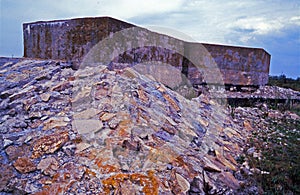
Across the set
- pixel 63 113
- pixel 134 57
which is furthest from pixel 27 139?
pixel 134 57

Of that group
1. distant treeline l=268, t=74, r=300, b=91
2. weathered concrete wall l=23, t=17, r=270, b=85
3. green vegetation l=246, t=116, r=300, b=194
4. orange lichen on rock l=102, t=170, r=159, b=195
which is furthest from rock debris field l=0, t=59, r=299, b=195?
distant treeline l=268, t=74, r=300, b=91

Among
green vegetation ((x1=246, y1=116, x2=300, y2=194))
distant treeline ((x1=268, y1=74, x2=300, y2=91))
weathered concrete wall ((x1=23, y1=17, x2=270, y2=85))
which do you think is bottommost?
green vegetation ((x1=246, y1=116, x2=300, y2=194))

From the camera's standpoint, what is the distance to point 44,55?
13.2 feet

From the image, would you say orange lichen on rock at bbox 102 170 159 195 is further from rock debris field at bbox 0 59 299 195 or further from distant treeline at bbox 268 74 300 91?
distant treeline at bbox 268 74 300 91

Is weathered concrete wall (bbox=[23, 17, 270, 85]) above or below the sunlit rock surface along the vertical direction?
above

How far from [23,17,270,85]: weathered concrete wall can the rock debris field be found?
1.09ft

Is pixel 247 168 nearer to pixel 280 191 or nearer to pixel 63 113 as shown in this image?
pixel 280 191

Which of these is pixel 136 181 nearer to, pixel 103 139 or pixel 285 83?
pixel 103 139

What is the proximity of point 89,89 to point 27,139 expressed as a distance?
84 cm

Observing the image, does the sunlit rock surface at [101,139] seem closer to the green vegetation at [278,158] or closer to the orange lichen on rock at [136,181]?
the orange lichen on rock at [136,181]

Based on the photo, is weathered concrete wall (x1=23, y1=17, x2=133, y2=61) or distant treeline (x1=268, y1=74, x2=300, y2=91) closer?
weathered concrete wall (x1=23, y1=17, x2=133, y2=61)

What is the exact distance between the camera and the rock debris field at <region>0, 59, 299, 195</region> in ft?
6.21

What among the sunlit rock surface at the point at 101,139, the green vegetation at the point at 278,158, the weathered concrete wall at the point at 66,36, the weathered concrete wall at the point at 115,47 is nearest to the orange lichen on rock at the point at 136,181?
the sunlit rock surface at the point at 101,139

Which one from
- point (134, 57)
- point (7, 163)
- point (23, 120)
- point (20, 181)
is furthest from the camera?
point (134, 57)
